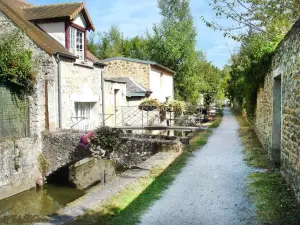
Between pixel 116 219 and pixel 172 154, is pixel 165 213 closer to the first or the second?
pixel 116 219

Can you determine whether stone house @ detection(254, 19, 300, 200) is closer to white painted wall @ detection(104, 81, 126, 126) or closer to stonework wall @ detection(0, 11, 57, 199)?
stonework wall @ detection(0, 11, 57, 199)

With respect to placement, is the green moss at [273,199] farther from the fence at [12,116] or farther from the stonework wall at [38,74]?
the fence at [12,116]

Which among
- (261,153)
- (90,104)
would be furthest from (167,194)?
(90,104)

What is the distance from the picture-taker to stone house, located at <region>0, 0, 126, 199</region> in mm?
12820

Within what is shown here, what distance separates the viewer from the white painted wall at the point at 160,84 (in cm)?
2638

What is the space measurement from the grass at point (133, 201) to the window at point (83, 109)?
801 cm

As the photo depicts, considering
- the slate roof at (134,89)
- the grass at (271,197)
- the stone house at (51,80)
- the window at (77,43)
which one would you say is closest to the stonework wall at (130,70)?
the slate roof at (134,89)

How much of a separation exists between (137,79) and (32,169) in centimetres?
1360

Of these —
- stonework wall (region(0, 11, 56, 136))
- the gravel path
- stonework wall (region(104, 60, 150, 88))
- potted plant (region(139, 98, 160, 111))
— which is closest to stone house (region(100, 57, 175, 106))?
stonework wall (region(104, 60, 150, 88))

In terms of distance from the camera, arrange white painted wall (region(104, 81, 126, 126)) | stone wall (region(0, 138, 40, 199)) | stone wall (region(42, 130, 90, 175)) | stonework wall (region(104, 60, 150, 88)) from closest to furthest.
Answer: stone wall (region(0, 138, 40, 199))
stone wall (region(42, 130, 90, 175))
white painted wall (region(104, 81, 126, 126))
stonework wall (region(104, 60, 150, 88))

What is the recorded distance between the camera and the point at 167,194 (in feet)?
24.4

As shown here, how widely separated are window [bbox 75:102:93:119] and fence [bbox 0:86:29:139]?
121 inches

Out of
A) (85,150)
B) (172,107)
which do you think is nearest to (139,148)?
(85,150)

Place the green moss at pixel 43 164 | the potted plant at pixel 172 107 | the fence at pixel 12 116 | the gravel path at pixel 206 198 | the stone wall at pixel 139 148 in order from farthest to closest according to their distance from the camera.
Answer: the potted plant at pixel 172 107, the green moss at pixel 43 164, the fence at pixel 12 116, the stone wall at pixel 139 148, the gravel path at pixel 206 198
